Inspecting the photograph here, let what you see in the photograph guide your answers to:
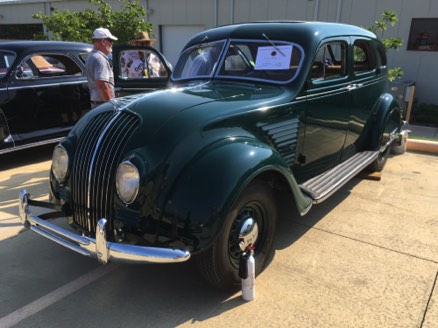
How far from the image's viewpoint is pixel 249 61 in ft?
12.1

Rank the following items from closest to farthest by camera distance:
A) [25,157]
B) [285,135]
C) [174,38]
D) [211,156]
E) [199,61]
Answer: [211,156] < [285,135] < [199,61] < [25,157] < [174,38]

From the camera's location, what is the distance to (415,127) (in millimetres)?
9344

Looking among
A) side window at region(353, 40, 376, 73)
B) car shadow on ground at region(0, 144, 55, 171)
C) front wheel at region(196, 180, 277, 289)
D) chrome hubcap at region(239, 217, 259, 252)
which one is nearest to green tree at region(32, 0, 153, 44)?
car shadow on ground at region(0, 144, 55, 171)

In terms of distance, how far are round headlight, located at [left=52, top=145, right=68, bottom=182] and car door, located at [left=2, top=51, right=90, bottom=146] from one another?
2.92 m

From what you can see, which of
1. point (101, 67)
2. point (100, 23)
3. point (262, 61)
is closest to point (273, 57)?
point (262, 61)

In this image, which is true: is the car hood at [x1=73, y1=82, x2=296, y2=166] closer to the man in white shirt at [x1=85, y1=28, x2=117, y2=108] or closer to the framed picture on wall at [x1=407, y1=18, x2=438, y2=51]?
the man in white shirt at [x1=85, y1=28, x2=117, y2=108]

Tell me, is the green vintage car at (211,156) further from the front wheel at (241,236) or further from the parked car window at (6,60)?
the parked car window at (6,60)

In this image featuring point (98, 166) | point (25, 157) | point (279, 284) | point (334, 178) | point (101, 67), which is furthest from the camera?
point (25, 157)

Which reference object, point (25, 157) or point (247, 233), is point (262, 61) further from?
point (25, 157)

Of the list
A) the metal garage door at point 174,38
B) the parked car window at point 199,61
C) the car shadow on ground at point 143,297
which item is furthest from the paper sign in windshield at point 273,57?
the metal garage door at point 174,38

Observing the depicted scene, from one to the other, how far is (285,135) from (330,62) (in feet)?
5.30

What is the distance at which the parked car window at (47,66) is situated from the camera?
5.55m

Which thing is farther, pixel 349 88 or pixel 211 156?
pixel 349 88

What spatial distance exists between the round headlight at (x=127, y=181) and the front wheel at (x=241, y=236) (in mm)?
588
